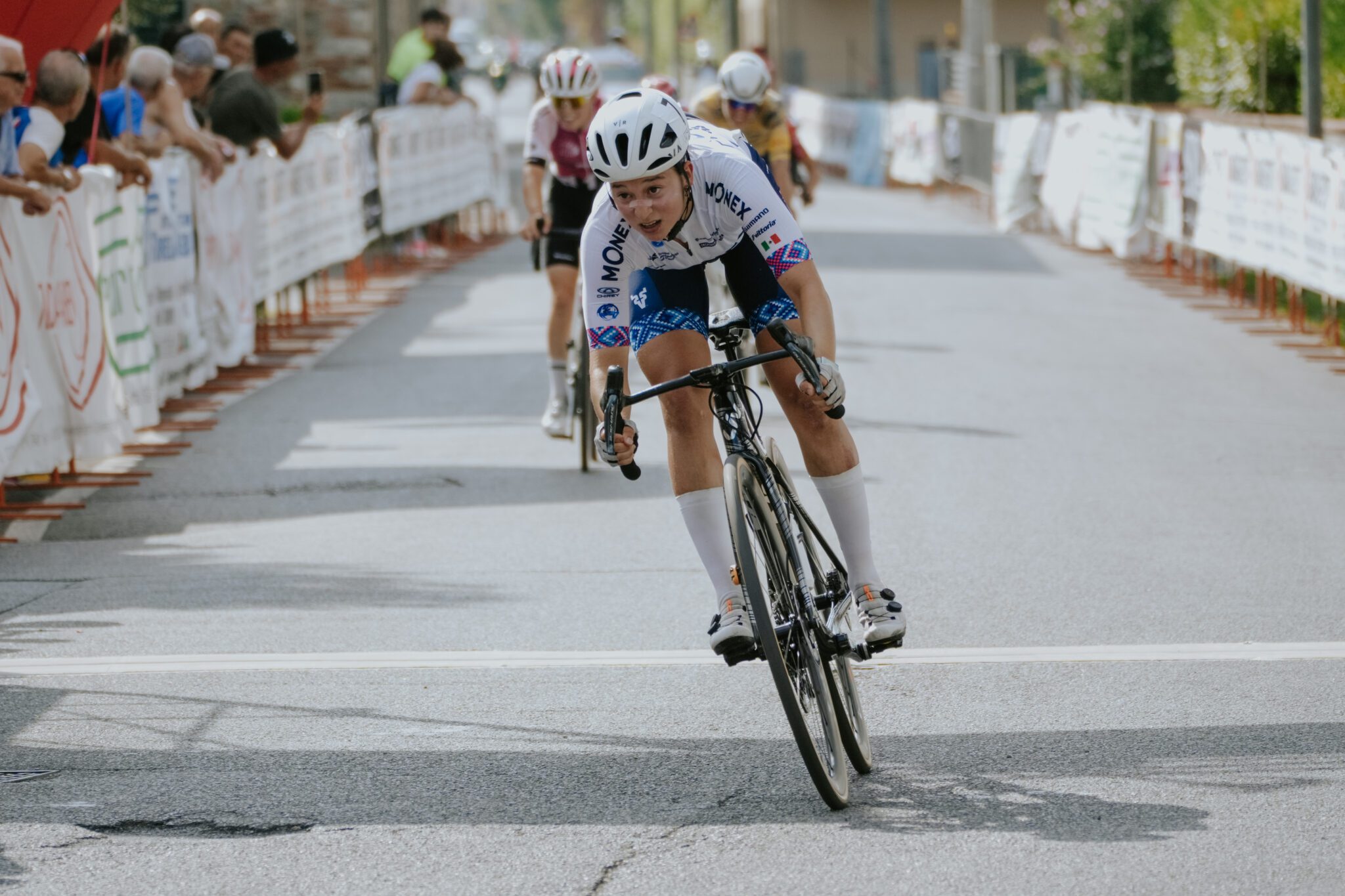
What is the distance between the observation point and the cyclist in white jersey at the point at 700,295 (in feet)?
16.3

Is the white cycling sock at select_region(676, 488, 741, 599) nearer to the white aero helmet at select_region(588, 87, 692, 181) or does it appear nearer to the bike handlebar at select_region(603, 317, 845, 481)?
the bike handlebar at select_region(603, 317, 845, 481)

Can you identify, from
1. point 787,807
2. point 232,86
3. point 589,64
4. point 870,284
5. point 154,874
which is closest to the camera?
point 154,874

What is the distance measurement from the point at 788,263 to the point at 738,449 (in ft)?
1.76

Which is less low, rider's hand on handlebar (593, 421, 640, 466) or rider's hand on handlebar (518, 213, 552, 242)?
rider's hand on handlebar (518, 213, 552, 242)

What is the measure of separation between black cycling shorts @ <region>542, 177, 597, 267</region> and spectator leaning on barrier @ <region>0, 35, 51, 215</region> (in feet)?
8.44

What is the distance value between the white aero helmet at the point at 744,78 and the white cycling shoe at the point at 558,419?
7.48ft

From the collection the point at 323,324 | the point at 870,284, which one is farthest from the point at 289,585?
the point at 870,284

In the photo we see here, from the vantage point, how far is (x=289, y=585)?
796 cm

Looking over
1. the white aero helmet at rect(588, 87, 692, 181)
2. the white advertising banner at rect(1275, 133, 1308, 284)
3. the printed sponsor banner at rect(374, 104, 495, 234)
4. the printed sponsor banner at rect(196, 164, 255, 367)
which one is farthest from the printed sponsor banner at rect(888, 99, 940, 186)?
the white aero helmet at rect(588, 87, 692, 181)

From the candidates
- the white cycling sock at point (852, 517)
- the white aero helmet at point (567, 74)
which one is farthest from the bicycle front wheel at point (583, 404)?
the white cycling sock at point (852, 517)

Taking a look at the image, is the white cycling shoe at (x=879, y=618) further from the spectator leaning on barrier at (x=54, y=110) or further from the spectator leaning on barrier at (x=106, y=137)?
the spectator leaning on barrier at (x=106, y=137)

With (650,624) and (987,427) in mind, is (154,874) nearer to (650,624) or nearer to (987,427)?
(650,624)

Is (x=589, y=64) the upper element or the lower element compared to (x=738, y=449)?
upper

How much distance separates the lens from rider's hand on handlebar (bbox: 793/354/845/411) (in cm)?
485
